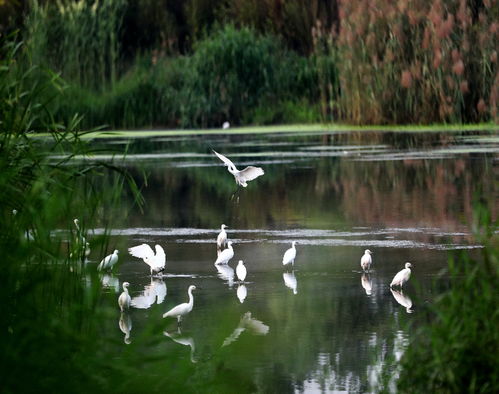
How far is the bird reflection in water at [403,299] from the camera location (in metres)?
9.37

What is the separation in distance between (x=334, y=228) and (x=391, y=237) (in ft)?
3.16

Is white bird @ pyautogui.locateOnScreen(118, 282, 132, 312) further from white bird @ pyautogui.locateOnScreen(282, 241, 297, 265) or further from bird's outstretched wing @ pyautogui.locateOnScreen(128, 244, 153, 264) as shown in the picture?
white bird @ pyautogui.locateOnScreen(282, 241, 297, 265)

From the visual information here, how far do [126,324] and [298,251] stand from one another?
135 inches

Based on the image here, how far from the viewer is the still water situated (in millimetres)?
7750

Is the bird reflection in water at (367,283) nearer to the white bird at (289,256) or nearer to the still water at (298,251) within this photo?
the still water at (298,251)

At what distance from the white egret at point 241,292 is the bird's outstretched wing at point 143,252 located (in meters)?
0.95

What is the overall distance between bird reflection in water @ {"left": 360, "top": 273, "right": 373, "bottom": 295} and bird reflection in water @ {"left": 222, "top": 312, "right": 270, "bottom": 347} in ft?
4.03

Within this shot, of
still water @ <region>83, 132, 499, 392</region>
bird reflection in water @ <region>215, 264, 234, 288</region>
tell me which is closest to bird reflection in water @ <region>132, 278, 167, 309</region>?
still water @ <region>83, 132, 499, 392</region>

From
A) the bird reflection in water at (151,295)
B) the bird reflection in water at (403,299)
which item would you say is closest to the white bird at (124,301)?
the bird reflection in water at (151,295)

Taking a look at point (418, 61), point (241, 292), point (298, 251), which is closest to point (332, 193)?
point (298, 251)

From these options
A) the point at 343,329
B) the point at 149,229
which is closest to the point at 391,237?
the point at 149,229

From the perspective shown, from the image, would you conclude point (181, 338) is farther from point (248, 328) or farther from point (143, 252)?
point (143, 252)

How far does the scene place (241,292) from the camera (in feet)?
33.3

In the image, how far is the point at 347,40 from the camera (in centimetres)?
2731
